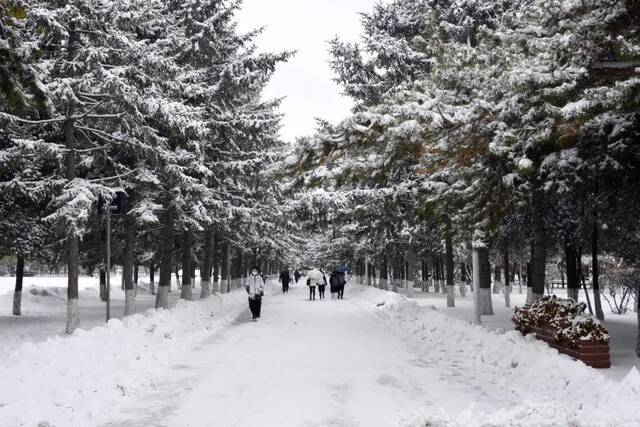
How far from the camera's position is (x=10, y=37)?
7.02 m

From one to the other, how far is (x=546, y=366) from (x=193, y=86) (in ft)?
52.0

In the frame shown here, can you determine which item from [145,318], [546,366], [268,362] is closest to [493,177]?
[546,366]

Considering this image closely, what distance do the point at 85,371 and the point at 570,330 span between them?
7.68 m

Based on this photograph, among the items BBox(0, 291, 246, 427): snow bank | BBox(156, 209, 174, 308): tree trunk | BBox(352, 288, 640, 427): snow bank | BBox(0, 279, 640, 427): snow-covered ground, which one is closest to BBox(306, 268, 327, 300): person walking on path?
BBox(156, 209, 174, 308): tree trunk

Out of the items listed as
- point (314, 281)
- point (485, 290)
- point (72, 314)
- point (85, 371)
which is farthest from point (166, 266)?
point (314, 281)

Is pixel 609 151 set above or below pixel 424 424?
above

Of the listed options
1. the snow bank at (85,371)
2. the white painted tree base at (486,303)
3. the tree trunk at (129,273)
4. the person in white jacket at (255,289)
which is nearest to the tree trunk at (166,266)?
the tree trunk at (129,273)

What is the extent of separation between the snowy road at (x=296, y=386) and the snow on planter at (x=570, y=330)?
2.29 meters

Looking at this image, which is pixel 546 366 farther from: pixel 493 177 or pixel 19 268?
pixel 19 268

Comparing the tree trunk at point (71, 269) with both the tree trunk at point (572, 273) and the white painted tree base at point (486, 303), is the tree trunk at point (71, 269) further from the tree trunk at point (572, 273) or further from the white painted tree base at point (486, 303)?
the tree trunk at point (572, 273)

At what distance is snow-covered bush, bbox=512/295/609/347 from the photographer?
9453 mm

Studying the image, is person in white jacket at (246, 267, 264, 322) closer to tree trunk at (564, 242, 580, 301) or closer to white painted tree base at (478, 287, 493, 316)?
white painted tree base at (478, 287, 493, 316)

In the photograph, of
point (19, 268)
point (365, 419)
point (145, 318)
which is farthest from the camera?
point (19, 268)

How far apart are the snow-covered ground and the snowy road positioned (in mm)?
21
